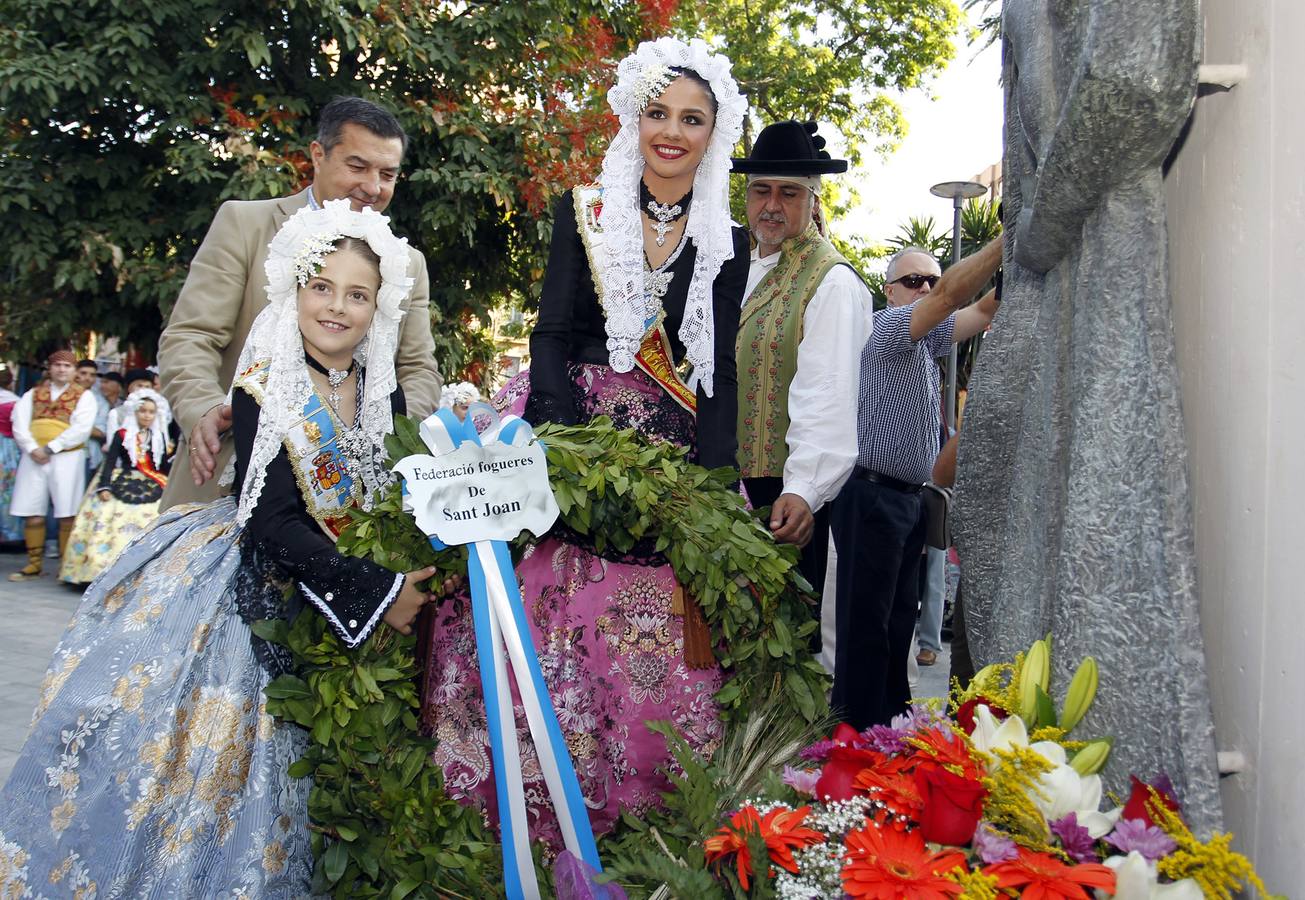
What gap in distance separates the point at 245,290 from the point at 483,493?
1714 mm

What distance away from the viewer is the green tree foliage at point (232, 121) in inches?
343

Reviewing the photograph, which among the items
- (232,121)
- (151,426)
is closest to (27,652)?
(151,426)

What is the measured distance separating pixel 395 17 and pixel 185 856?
26.3ft

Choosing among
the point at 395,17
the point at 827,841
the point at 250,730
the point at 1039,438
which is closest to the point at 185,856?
the point at 250,730

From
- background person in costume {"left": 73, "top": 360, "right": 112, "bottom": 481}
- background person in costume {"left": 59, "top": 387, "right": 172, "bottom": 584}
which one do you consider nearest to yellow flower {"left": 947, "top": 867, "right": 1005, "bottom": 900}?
background person in costume {"left": 59, "top": 387, "right": 172, "bottom": 584}

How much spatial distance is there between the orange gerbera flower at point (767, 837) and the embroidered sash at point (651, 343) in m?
1.29

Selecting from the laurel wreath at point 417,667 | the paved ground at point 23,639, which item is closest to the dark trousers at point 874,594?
the laurel wreath at point 417,667

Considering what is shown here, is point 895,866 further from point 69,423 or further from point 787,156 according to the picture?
point 69,423

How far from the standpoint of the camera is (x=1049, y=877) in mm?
1513

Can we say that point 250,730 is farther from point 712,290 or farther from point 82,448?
point 82,448

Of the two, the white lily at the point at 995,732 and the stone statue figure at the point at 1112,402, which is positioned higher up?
the stone statue figure at the point at 1112,402

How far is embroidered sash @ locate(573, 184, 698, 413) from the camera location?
2918 millimetres

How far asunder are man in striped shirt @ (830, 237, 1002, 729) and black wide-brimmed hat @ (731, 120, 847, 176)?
63 cm

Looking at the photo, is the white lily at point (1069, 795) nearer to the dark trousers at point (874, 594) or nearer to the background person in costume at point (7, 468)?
the dark trousers at point (874, 594)
